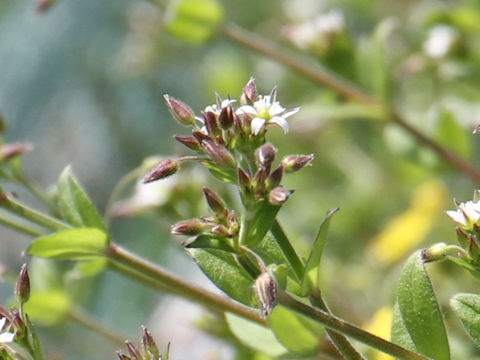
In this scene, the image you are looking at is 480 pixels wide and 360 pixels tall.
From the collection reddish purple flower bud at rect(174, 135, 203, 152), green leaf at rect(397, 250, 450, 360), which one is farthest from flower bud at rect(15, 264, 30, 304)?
green leaf at rect(397, 250, 450, 360)

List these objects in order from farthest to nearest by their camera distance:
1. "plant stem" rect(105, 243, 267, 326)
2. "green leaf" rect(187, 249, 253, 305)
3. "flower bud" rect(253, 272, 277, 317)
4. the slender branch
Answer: the slender branch → "plant stem" rect(105, 243, 267, 326) → "green leaf" rect(187, 249, 253, 305) → "flower bud" rect(253, 272, 277, 317)

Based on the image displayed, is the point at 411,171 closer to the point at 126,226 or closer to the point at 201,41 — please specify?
the point at 201,41

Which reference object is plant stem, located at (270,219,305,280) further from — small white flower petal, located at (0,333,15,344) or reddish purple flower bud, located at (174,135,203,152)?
small white flower petal, located at (0,333,15,344)

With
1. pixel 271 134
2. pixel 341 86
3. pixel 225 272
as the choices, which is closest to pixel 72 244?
pixel 225 272

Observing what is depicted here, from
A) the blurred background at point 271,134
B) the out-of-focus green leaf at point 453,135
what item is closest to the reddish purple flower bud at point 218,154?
the blurred background at point 271,134

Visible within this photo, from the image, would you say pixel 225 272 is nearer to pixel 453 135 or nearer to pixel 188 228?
pixel 188 228
